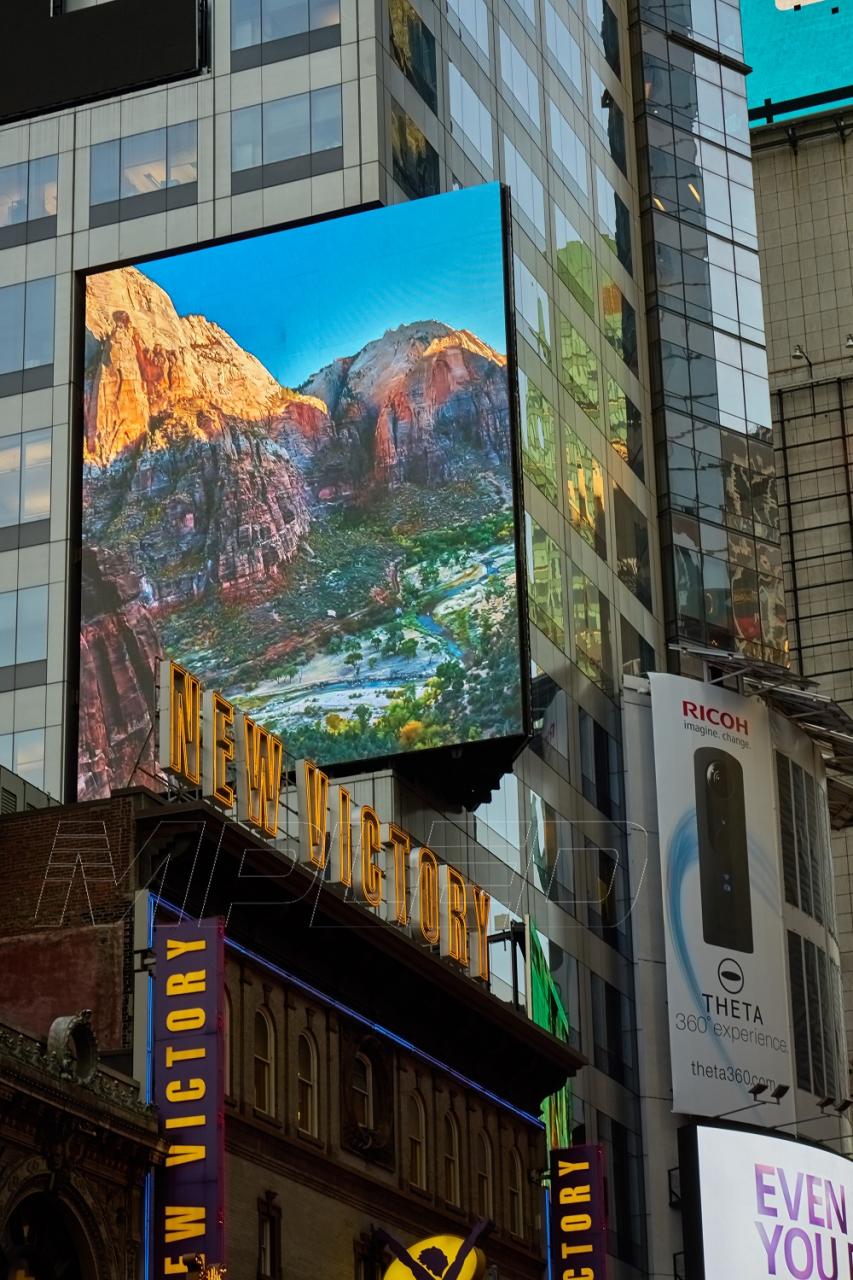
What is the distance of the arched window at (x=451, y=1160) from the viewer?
61.5 metres

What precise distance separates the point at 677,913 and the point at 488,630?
1802 centimetres

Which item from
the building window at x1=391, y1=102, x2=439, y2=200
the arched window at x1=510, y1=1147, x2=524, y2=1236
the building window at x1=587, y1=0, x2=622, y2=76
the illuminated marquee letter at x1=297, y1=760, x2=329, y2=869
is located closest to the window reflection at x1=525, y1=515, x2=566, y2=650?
the building window at x1=391, y1=102, x2=439, y2=200

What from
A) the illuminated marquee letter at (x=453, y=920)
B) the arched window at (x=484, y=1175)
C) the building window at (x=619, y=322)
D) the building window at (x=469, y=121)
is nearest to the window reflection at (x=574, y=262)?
the building window at (x=619, y=322)

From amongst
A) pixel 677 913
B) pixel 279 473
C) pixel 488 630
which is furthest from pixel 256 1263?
pixel 677 913

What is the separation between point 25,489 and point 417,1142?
106ft

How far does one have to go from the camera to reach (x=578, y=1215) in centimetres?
6725

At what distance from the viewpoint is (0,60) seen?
91250 mm

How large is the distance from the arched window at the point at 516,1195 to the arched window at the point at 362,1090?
895 centimetres

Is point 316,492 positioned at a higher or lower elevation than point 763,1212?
higher

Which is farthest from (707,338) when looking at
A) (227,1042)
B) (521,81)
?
(227,1042)

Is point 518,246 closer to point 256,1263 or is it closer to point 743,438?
point 743,438

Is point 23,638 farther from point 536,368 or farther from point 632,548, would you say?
point 632,548

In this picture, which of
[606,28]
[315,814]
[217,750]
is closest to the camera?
[217,750]

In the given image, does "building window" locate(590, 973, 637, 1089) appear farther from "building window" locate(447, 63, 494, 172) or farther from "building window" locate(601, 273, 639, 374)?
"building window" locate(447, 63, 494, 172)
